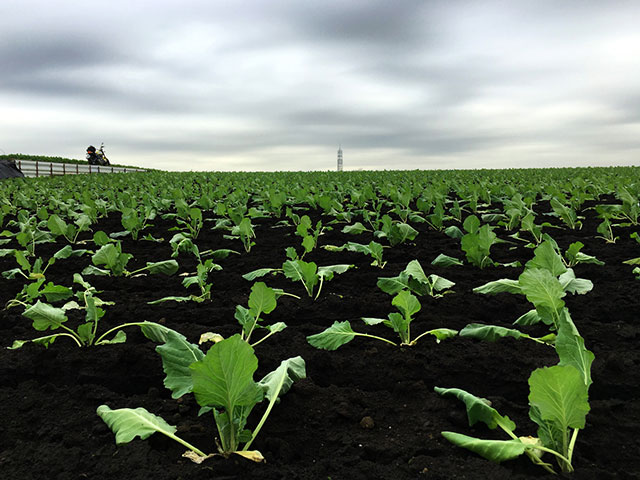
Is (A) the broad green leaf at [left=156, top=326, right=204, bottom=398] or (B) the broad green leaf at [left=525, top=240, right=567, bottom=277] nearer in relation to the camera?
(A) the broad green leaf at [left=156, top=326, right=204, bottom=398]

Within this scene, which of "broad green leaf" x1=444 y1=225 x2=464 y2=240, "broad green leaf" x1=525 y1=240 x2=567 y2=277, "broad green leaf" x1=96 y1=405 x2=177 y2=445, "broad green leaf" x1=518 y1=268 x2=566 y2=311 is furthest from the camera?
"broad green leaf" x1=444 y1=225 x2=464 y2=240

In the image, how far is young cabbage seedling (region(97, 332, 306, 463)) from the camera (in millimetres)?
1414

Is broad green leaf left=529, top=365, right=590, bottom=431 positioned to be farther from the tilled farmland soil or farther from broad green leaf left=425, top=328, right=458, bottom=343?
broad green leaf left=425, top=328, right=458, bottom=343

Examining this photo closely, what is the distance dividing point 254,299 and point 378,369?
645mm

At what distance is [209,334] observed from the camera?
249 centimetres

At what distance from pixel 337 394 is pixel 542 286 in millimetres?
966

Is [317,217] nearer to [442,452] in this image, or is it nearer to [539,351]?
[539,351]

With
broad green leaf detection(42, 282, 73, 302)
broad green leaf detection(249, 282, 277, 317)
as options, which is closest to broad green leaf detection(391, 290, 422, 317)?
broad green leaf detection(249, 282, 277, 317)

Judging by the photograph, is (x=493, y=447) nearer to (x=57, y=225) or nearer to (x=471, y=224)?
(x=471, y=224)

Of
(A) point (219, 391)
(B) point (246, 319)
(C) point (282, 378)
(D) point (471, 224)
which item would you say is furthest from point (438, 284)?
(A) point (219, 391)

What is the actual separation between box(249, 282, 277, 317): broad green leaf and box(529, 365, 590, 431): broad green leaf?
1200mm

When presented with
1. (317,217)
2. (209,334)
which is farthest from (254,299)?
(317,217)

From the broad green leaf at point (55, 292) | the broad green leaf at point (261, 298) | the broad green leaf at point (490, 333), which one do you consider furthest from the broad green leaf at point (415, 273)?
the broad green leaf at point (55, 292)

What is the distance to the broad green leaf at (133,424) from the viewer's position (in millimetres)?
1518
